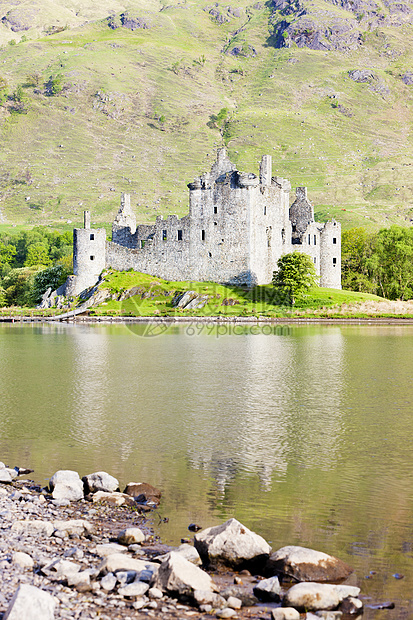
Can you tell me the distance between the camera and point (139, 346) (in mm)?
51938

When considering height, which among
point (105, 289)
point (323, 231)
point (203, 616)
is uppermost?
point (323, 231)

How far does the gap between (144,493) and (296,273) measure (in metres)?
61.5

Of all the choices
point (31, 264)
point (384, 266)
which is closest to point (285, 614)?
point (384, 266)

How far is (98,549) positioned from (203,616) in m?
2.47

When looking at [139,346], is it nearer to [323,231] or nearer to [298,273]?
[298,273]

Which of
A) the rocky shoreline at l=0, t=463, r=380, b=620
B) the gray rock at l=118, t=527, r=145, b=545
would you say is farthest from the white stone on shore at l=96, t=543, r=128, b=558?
the gray rock at l=118, t=527, r=145, b=545

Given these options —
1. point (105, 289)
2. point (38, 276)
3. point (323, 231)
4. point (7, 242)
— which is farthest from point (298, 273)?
point (7, 242)

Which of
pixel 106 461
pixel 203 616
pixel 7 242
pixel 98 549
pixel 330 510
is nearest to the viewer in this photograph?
pixel 203 616

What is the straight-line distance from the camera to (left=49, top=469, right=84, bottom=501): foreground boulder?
1386cm

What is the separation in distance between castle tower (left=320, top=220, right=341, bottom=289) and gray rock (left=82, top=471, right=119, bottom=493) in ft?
240

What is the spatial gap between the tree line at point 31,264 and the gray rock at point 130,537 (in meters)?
82.3

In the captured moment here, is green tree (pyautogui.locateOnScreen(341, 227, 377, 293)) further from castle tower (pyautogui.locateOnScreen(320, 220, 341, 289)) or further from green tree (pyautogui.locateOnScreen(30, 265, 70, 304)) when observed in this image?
green tree (pyautogui.locateOnScreen(30, 265, 70, 304))

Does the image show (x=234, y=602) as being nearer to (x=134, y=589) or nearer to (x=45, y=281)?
(x=134, y=589)

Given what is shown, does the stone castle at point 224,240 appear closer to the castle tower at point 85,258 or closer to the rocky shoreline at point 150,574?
the castle tower at point 85,258
